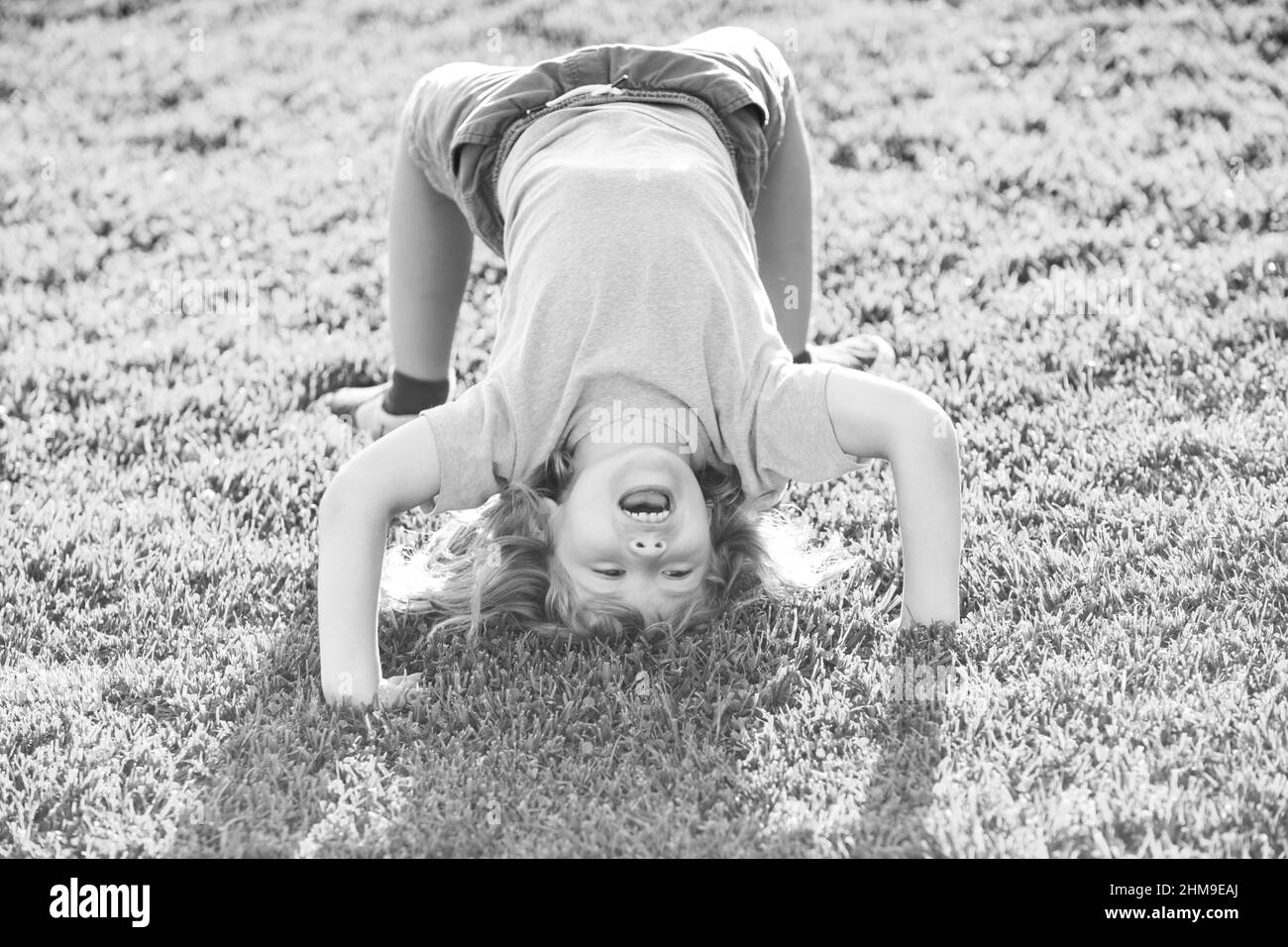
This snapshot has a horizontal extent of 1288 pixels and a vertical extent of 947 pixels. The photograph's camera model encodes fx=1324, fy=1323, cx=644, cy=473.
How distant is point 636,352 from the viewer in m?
3.06

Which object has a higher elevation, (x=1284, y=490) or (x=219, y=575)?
(x=1284, y=490)

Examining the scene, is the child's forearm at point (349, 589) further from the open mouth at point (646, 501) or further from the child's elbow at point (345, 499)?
the open mouth at point (646, 501)

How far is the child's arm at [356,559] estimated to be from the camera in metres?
2.82

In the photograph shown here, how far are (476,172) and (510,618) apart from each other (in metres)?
1.29

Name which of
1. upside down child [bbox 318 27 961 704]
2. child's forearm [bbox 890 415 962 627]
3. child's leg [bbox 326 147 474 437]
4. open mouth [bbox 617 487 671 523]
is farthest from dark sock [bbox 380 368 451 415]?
child's forearm [bbox 890 415 962 627]

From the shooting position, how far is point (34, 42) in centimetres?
762

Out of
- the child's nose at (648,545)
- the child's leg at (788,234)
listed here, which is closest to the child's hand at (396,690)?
the child's nose at (648,545)

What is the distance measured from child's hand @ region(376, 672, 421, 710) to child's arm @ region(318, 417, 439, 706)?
2 cm

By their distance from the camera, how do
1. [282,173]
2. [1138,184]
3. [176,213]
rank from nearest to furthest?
[1138,184]
[176,213]
[282,173]
